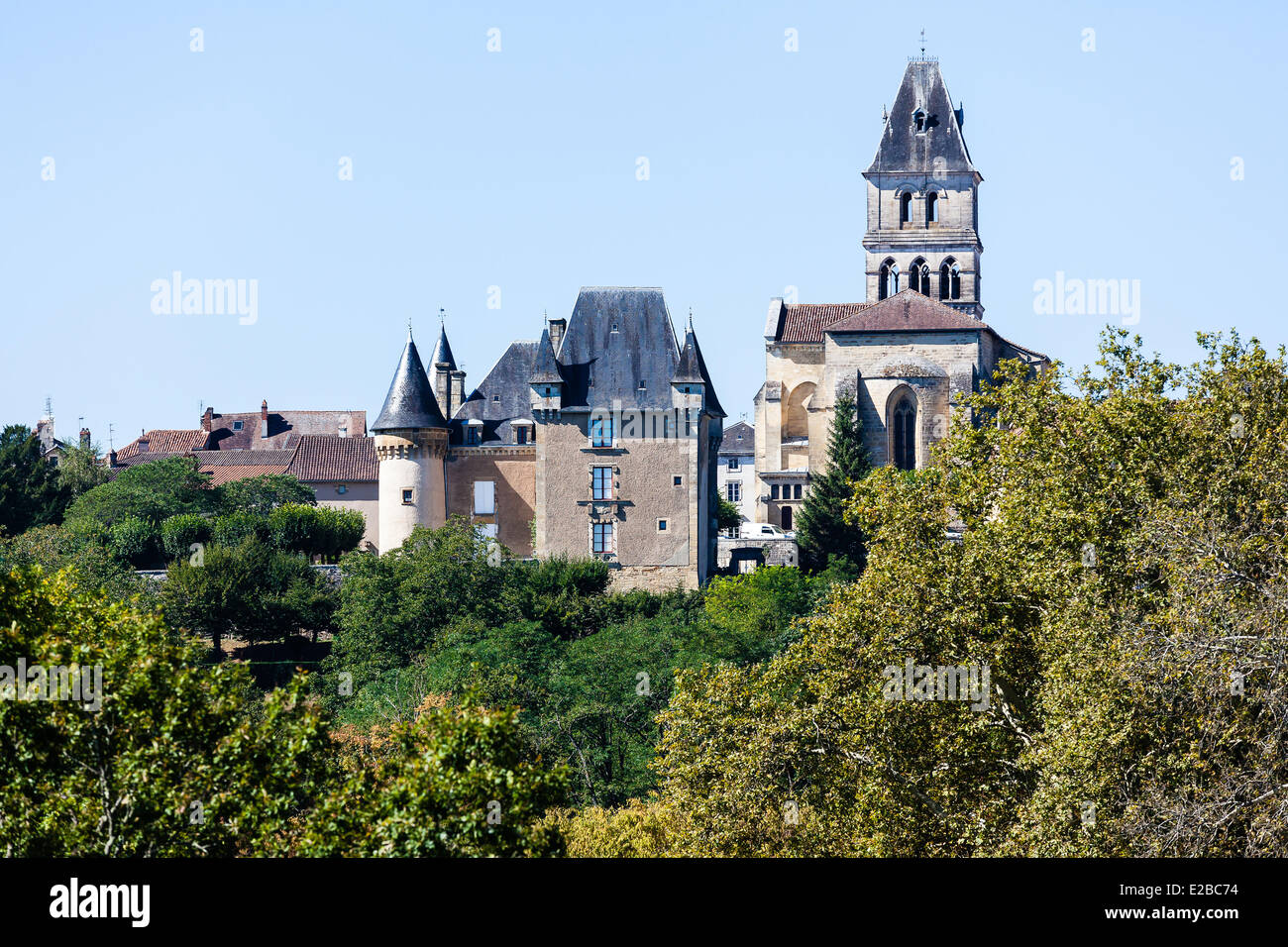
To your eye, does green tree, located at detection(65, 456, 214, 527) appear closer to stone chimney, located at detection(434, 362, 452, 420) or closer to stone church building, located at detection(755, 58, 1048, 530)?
stone chimney, located at detection(434, 362, 452, 420)

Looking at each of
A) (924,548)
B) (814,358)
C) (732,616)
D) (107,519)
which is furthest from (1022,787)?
(814,358)

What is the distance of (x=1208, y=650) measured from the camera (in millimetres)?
19047

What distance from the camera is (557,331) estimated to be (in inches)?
2628

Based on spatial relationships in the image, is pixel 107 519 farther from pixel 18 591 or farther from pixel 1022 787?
pixel 1022 787

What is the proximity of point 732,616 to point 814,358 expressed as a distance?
29.7 metres

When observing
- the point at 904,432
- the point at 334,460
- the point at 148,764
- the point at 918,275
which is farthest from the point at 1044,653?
the point at 918,275

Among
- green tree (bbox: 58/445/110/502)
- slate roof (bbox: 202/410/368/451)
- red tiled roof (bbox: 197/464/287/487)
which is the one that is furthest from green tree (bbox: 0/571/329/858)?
slate roof (bbox: 202/410/368/451)

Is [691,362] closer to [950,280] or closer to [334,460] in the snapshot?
[334,460]

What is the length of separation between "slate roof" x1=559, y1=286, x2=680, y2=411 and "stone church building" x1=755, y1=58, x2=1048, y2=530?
13091mm

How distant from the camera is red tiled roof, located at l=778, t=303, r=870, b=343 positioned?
83444mm

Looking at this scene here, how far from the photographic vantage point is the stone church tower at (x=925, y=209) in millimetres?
90562

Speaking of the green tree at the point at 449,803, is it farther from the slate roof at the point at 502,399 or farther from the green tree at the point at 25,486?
the green tree at the point at 25,486
